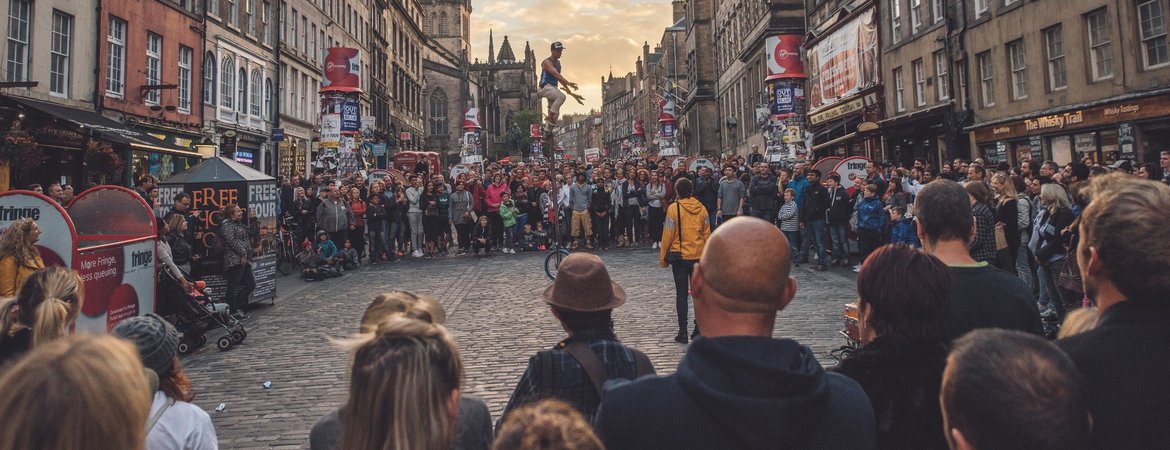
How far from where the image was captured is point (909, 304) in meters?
2.54

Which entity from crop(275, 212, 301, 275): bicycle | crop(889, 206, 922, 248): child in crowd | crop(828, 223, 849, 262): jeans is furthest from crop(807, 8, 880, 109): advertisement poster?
crop(275, 212, 301, 275): bicycle

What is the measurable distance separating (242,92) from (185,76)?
5236 millimetres

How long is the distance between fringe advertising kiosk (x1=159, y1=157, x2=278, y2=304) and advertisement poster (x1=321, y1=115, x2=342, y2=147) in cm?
1166

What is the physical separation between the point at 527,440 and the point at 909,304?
1700 mm

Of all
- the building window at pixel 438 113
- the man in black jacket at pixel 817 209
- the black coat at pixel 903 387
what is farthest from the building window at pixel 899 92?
the building window at pixel 438 113

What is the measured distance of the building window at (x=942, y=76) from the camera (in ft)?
80.4

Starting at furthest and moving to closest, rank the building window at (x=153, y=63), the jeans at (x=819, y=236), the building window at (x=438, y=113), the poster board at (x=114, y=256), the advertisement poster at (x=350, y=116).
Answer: the building window at (x=438, y=113)
the advertisement poster at (x=350, y=116)
the building window at (x=153, y=63)
the jeans at (x=819, y=236)
the poster board at (x=114, y=256)

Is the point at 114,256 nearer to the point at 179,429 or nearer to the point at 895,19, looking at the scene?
the point at 179,429

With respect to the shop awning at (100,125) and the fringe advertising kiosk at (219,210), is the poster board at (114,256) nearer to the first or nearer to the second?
the fringe advertising kiosk at (219,210)

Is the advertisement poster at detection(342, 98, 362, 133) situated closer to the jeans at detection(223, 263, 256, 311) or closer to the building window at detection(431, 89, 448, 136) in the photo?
the jeans at detection(223, 263, 256, 311)

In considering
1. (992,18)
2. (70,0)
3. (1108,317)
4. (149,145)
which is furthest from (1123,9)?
(70,0)

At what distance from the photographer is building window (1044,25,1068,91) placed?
63.0 ft

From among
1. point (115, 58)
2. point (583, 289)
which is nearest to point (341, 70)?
point (115, 58)

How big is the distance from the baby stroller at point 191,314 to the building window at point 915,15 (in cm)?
2611
